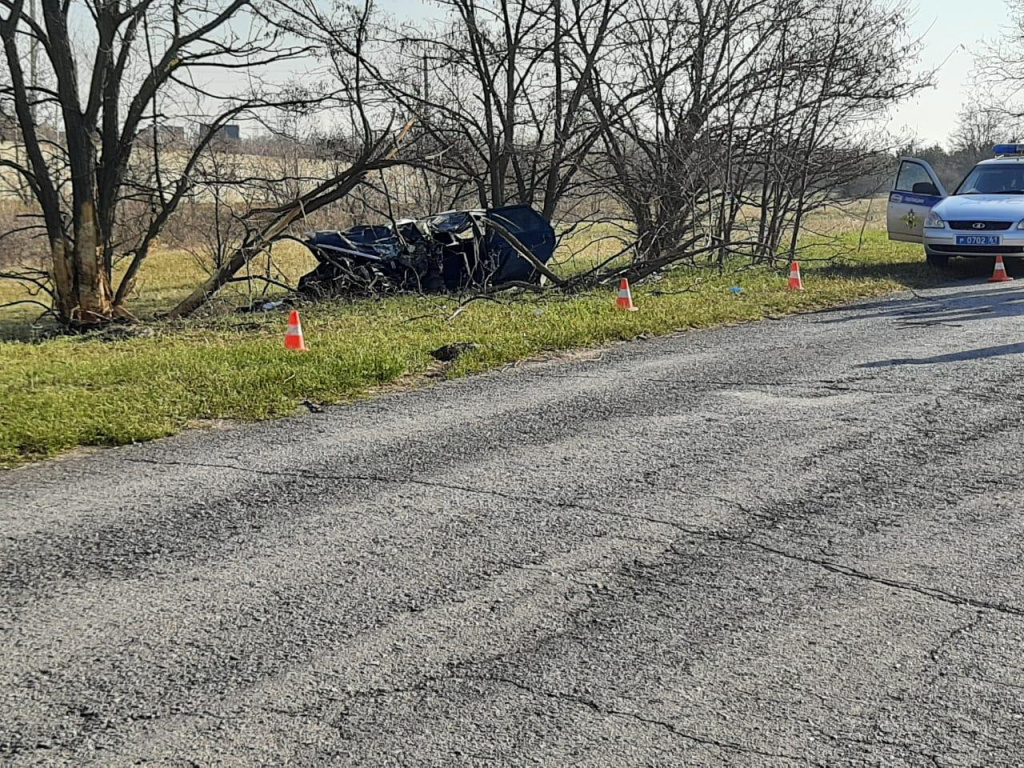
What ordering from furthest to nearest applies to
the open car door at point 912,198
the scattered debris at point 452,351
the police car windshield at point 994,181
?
the police car windshield at point 994,181, the open car door at point 912,198, the scattered debris at point 452,351

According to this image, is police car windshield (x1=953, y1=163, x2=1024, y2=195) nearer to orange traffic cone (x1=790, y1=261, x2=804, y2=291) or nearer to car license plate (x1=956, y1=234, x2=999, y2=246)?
car license plate (x1=956, y1=234, x2=999, y2=246)

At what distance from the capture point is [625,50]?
18531 mm

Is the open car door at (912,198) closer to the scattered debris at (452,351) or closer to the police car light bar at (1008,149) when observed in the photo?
the police car light bar at (1008,149)

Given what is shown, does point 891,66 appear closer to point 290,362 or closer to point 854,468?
point 290,362

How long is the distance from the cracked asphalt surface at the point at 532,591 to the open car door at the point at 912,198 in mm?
10881

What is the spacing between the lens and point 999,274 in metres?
15.7

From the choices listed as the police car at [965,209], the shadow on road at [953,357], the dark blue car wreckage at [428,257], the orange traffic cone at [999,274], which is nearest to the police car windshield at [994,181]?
the police car at [965,209]

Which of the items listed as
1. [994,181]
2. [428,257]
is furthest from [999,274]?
[428,257]

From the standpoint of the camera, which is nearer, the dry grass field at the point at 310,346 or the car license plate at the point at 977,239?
the dry grass field at the point at 310,346

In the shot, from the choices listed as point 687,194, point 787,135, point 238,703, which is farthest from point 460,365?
point 787,135

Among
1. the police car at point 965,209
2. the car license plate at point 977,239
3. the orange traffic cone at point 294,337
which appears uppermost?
the police car at point 965,209

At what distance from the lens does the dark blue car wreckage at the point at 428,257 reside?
15102 mm

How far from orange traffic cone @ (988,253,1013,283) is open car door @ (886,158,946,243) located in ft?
4.01

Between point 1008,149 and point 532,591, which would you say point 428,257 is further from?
point 532,591
